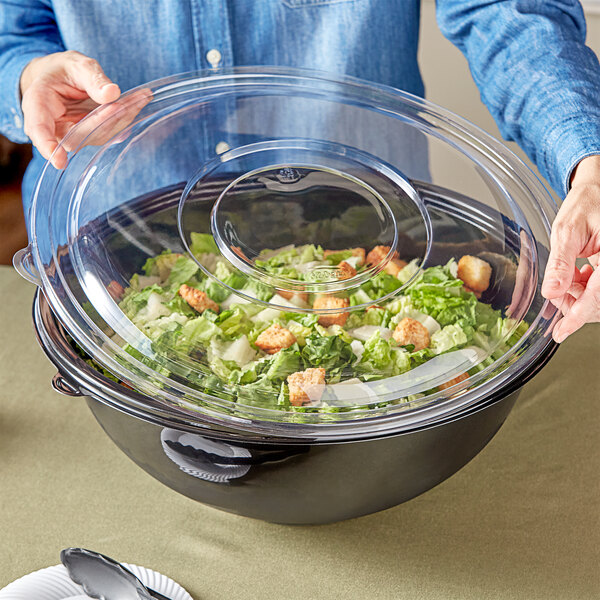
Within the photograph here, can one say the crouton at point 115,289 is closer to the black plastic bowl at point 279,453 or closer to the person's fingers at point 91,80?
the black plastic bowl at point 279,453

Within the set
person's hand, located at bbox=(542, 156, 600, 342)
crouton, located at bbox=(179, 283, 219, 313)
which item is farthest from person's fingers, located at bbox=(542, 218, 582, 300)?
crouton, located at bbox=(179, 283, 219, 313)

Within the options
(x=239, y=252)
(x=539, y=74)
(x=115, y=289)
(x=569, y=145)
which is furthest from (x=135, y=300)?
(x=539, y=74)

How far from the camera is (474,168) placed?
3.36ft

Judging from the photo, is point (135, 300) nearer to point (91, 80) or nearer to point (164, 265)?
point (164, 265)

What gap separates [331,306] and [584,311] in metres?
0.32

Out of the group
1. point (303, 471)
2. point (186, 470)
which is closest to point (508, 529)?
point (303, 471)

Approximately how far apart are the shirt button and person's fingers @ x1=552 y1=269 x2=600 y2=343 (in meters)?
0.99

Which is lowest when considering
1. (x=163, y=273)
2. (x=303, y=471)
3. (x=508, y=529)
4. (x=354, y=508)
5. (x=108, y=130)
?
(x=508, y=529)

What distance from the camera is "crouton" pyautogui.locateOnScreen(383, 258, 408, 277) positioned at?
0.95m

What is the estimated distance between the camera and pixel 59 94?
3.73 feet

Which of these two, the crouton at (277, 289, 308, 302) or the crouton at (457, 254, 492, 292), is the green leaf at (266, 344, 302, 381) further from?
the crouton at (457, 254, 492, 292)

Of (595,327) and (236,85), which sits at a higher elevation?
(236,85)

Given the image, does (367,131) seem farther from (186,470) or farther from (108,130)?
(186,470)

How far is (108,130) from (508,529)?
0.86 m
